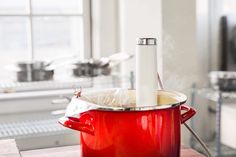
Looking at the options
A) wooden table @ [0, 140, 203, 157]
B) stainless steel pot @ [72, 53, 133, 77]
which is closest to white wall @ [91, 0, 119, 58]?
stainless steel pot @ [72, 53, 133, 77]

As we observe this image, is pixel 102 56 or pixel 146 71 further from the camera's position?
pixel 102 56

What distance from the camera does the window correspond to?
6.16 ft

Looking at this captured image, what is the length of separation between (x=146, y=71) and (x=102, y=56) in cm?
125

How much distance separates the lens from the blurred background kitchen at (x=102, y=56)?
5.46 feet

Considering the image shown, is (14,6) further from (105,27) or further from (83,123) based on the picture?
(83,123)

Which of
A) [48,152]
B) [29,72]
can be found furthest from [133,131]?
[29,72]

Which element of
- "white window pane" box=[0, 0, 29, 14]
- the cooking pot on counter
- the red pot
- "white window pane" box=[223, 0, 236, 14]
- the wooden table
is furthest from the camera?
"white window pane" box=[223, 0, 236, 14]

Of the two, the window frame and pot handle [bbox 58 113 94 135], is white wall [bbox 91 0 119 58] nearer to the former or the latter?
the window frame

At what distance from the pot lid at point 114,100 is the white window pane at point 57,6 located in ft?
3.87

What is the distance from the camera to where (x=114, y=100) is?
0.83 meters

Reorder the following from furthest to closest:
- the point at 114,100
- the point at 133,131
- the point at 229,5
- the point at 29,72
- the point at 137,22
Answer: the point at 229,5
the point at 137,22
the point at 29,72
the point at 114,100
the point at 133,131

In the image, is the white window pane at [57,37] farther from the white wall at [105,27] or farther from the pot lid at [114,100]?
the pot lid at [114,100]

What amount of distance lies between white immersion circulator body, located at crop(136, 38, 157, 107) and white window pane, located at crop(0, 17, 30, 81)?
4.18 ft

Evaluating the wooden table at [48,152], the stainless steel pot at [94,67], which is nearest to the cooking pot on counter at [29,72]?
the stainless steel pot at [94,67]
